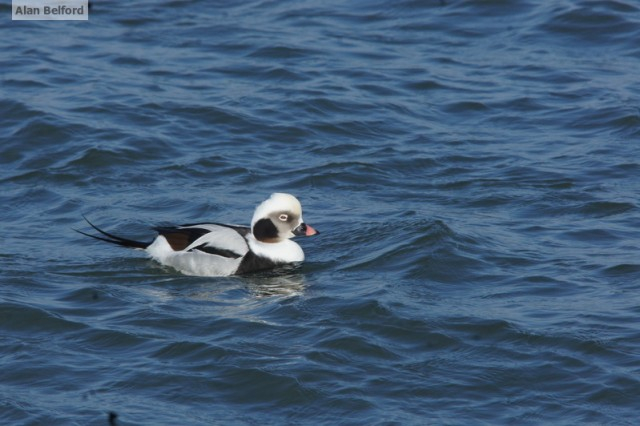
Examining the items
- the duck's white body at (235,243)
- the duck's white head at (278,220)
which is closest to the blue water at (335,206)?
the duck's white body at (235,243)

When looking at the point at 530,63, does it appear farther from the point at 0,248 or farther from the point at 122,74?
the point at 0,248

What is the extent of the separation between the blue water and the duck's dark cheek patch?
416 millimetres

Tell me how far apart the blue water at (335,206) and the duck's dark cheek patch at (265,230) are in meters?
0.42

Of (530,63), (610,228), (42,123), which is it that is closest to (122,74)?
(42,123)

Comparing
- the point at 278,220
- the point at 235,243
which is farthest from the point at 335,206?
the point at 235,243

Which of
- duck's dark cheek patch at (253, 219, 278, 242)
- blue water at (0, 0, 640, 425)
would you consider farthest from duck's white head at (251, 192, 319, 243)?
blue water at (0, 0, 640, 425)

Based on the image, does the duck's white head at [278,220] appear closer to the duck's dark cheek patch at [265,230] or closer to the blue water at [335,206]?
the duck's dark cheek patch at [265,230]

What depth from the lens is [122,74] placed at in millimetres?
16656

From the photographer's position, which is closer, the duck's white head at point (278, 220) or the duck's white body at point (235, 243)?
the duck's white body at point (235, 243)

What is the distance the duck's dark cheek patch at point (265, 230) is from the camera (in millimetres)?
11164

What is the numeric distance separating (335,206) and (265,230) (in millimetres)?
1418

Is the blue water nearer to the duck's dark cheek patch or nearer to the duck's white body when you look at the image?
the duck's white body

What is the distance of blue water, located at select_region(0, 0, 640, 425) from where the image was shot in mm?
8273

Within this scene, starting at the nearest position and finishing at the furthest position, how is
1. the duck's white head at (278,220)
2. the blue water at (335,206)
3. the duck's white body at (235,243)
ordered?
the blue water at (335,206), the duck's white body at (235,243), the duck's white head at (278,220)
